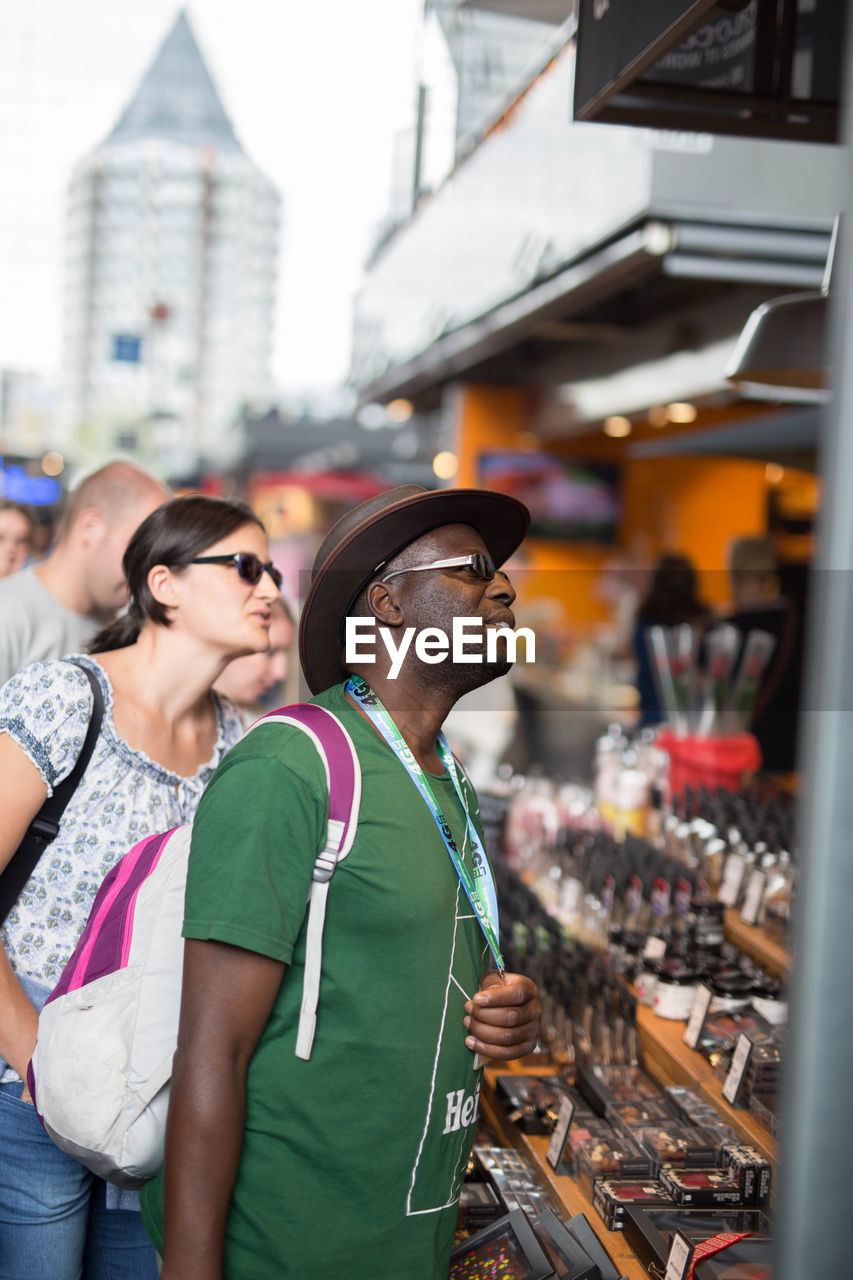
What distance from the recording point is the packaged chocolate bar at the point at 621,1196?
A: 6.48ft

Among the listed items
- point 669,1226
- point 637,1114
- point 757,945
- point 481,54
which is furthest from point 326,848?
point 481,54

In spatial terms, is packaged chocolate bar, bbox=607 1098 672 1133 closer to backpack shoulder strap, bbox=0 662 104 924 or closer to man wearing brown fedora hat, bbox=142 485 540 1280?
man wearing brown fedora hat, bbox=142 485 540 1280

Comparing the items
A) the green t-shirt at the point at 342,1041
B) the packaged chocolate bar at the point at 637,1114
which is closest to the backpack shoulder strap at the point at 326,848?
the green t-shirt at the point at 342,1041

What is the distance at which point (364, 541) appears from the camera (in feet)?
5.37

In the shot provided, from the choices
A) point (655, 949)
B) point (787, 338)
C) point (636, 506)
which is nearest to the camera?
point (655, 949)

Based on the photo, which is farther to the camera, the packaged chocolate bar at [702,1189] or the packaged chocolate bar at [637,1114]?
the packaged chocolate bar at [637,1114]

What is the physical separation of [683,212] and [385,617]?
3330 mm

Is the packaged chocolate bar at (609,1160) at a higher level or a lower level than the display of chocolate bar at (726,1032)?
lower

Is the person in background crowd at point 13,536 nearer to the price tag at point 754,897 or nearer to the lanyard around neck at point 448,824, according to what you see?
the price tag at point 754,897

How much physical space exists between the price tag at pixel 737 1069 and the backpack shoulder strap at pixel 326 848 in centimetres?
116

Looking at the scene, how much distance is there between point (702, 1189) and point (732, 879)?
1429 mm

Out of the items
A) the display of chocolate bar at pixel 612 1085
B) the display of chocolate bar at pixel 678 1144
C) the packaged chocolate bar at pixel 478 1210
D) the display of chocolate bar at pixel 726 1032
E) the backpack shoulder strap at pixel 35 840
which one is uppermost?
the backpack shoulder strap at pixel 35 840

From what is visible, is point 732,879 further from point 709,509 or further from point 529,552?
point 529,552

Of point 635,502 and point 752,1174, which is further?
point 635,502
